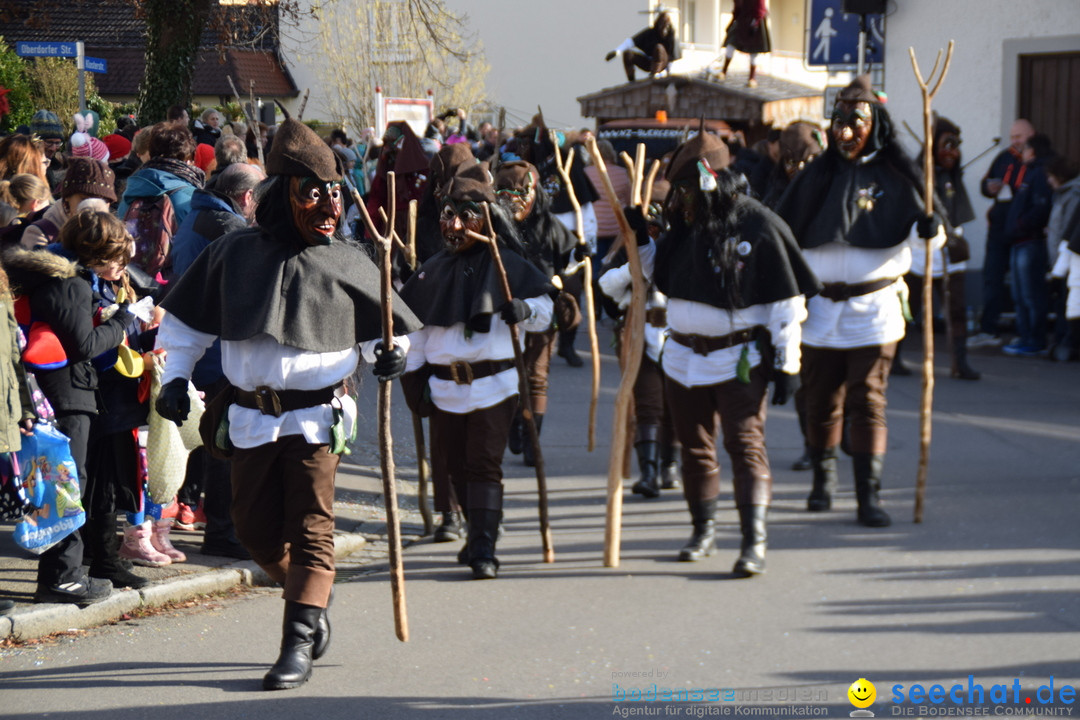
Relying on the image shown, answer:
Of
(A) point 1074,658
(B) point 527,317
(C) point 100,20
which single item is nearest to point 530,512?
(B) point 527,317

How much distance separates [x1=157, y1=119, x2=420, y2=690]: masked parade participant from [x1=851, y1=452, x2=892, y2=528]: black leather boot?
3136 mm

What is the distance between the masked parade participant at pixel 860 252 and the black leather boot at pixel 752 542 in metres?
1.05

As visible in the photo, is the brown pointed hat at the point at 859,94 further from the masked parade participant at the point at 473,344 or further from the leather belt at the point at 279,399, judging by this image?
the leather belt at the point at 279,399

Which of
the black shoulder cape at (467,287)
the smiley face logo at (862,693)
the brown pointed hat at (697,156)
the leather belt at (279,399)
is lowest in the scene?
the smiley face logo at (862,693)

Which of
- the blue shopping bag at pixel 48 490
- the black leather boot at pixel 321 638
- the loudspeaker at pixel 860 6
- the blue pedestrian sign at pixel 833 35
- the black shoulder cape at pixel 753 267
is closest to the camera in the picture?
the black leather boot at pixel 321 638

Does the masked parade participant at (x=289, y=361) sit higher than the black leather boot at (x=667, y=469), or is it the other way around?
the masked parade participant at (x=289, y=361)

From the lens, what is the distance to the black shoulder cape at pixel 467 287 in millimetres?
6352

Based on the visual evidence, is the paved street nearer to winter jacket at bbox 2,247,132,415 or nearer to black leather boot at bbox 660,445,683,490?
black leather boot at bbox 660,445,683,490

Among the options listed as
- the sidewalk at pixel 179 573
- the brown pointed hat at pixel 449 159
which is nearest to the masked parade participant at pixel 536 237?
the brown pointed hat at pixel 449 159

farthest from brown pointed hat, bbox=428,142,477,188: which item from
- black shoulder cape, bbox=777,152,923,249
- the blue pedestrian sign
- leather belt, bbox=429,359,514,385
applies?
the blue pedestrian sign

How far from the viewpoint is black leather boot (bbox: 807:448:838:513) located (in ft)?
24.4

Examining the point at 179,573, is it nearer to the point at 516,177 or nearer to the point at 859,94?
the point at 516,177

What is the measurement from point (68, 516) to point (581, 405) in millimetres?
5869

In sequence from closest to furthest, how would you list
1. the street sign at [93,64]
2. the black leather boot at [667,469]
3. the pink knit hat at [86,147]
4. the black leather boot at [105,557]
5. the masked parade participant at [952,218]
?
the black leather boot at [105,557]
the black leather boot at [667,469]
the pink knit hat at [86,147]
the masked parade participant at [952,218]
the street sign at [93,64]
